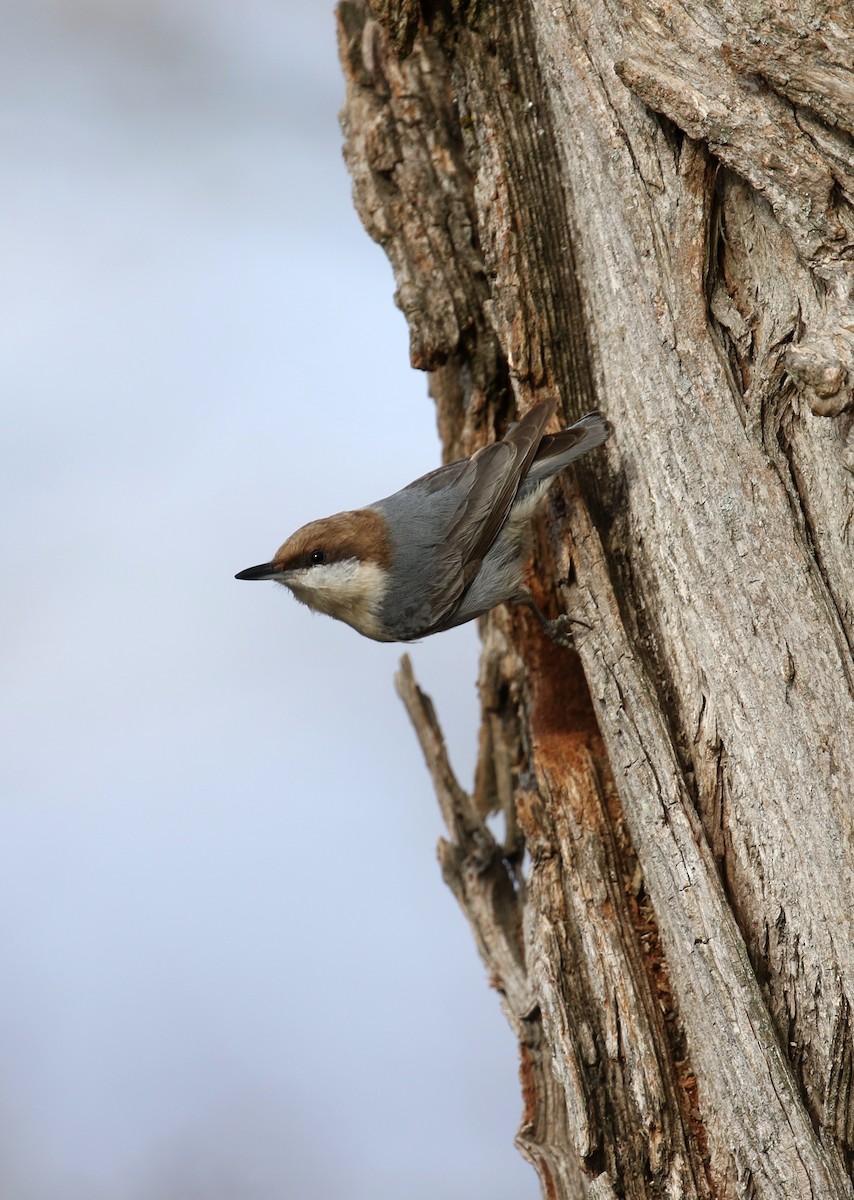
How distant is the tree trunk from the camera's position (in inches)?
84.2

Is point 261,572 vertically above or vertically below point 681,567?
above

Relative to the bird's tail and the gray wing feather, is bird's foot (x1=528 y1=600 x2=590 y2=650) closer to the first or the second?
the gray wing feather

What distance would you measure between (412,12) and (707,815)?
2412 millimetres

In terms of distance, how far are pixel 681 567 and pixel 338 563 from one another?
103cm

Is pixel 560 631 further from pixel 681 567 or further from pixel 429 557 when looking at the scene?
pixel 681 567

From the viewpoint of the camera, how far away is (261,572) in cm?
308

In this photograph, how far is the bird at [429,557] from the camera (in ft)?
9.92

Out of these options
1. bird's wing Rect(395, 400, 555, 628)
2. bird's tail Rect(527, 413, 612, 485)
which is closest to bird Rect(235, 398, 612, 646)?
bird's wing Rect(395, 400, 555, 628)

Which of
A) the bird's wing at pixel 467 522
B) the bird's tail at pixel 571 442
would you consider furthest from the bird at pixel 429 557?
the bird's tail at pixel 571 442

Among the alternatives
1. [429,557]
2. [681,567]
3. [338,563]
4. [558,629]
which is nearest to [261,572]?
[338,563]

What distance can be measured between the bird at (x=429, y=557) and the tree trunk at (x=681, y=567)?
0.52ft

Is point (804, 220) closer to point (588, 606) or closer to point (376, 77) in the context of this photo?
point (588, 606)

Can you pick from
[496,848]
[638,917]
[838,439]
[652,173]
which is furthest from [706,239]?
[496,848]

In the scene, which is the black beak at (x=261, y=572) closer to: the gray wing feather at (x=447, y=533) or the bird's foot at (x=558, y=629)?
the gray wing feather at (x=447, y=533)
